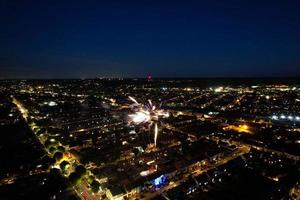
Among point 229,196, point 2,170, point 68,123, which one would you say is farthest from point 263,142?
point 68,123

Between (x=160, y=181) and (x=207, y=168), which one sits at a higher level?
(x=207, y=168)

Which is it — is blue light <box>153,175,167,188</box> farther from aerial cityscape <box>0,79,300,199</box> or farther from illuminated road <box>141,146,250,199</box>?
illuminated road <box>141,146,250,199</box>

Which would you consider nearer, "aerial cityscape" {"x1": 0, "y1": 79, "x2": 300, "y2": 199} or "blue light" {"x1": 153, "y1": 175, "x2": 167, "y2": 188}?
"aerial cityscape" {"x1": 0, "y1": 79, "x2": 300, "y2": 199}

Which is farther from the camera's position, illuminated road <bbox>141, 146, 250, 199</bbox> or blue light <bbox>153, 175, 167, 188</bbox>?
blue light <bbox>153, 175, 167, 188</bbox>

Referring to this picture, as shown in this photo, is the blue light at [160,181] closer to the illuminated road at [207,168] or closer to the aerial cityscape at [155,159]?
the aerial cityscape at [155,159]

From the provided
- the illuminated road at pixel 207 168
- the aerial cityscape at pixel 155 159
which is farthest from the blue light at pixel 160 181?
the illuminated road at pixel 207 168

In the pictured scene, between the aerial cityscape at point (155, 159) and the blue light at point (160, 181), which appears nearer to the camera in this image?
the aerial cityscape at point (155, 159)

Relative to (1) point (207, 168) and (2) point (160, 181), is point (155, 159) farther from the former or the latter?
(1) point (207, 168)

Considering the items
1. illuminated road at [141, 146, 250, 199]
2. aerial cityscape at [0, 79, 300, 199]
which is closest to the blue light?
aerial cityscape at [0, 79, 300, 199]

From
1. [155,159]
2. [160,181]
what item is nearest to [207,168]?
[160,181]
